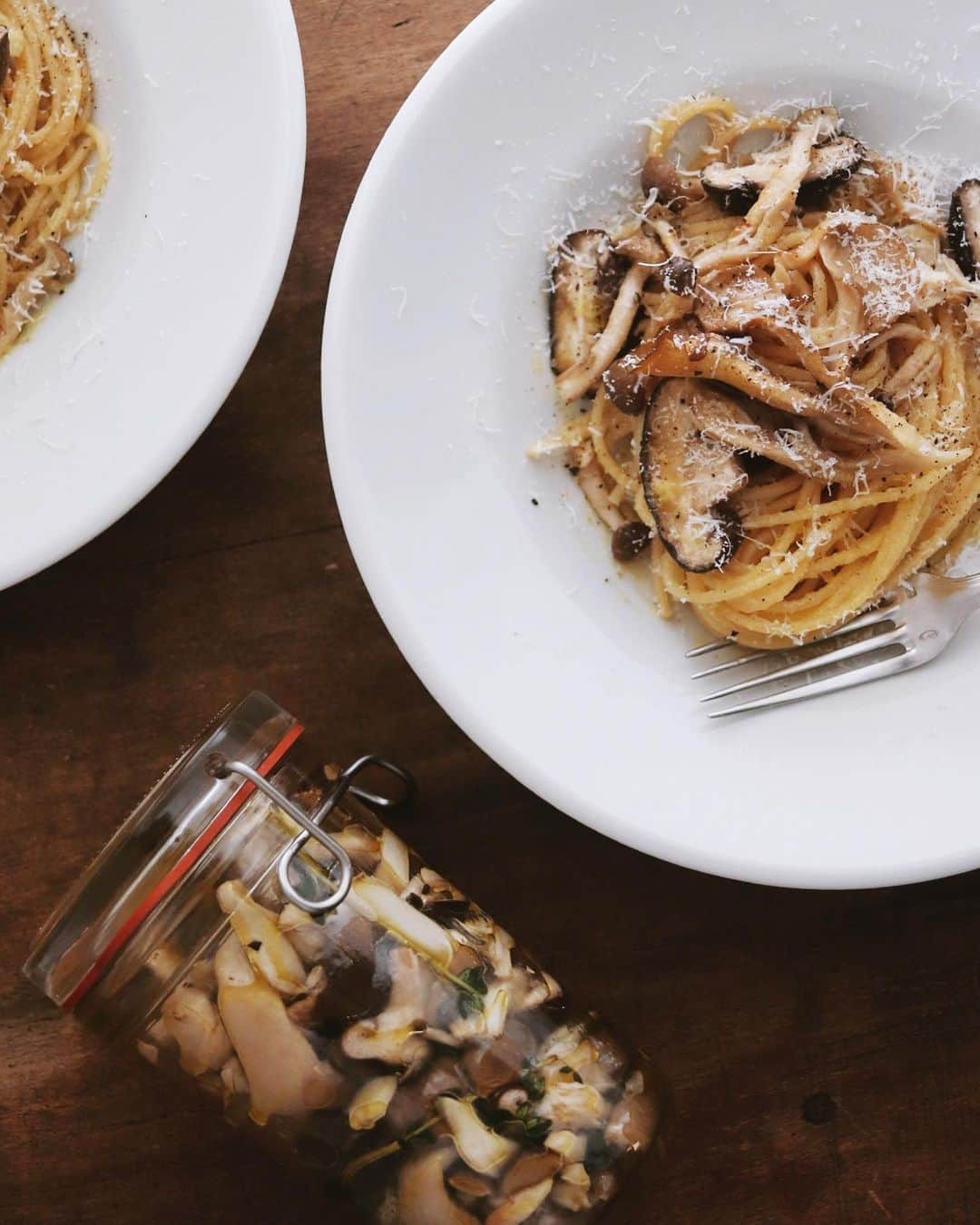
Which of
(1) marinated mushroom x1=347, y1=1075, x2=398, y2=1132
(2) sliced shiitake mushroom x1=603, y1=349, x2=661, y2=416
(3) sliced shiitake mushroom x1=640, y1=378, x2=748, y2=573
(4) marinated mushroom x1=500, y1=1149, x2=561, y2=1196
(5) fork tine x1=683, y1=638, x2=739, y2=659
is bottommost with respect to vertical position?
(4) marinated mushroom x1=500, y1=1149, x2=561, y2=1196

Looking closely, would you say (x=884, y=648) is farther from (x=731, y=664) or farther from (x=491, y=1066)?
(x=491, y=1066)

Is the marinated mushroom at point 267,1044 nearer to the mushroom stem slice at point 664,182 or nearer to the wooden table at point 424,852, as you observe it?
the wooden table at point 424,852

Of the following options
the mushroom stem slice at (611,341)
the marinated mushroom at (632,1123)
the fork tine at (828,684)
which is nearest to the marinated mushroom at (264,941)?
the marinated mushroom at (632,1123)

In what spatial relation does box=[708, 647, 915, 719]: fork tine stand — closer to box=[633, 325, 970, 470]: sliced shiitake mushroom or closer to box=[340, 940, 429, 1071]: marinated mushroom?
box=[633, 325, 970, 470]: sliced shiitake mushroom

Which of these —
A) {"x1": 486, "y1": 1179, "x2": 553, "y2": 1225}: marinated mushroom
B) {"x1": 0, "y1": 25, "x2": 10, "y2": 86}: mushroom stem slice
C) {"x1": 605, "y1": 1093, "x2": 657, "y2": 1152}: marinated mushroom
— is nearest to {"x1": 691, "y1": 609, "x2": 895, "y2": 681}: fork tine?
{"x1": 605, "y1": 1093, "x2": 657, "y2": 1152}: marinated mushroom

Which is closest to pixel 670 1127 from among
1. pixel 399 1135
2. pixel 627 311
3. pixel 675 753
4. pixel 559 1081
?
pixel 559 1081

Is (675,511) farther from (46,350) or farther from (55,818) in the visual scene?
(55,818)

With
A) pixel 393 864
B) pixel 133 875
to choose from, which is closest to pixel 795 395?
pixel 393 864
